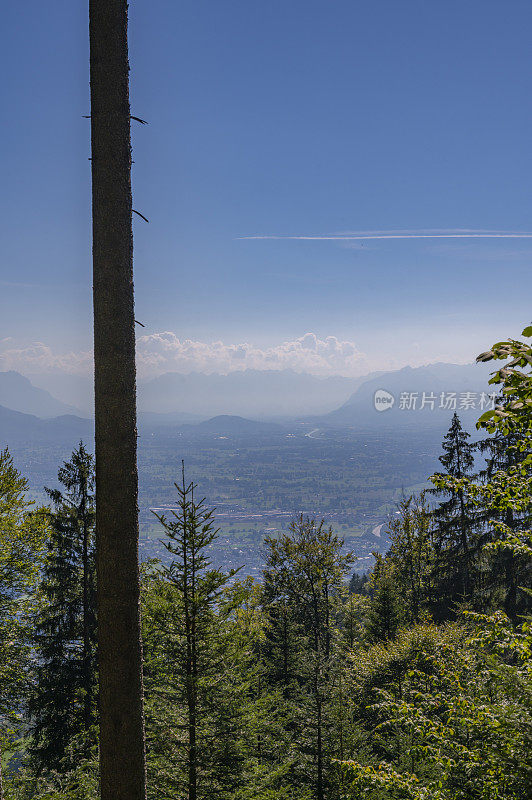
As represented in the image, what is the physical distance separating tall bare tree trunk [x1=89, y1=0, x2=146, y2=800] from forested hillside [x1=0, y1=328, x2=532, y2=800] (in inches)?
110

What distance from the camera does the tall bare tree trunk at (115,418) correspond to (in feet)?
10.9

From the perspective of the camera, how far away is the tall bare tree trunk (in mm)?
3330

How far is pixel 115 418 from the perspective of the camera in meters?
3.47

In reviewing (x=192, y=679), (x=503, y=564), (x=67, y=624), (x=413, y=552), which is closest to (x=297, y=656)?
(x=67, y=624)

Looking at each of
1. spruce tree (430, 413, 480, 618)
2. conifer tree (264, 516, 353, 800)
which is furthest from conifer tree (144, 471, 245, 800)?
spruce tree (430, 413, 480, 618)

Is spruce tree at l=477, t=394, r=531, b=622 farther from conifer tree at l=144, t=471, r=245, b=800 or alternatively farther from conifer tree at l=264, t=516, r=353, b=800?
conifer tree at l=144, t=471, r=245, b=800

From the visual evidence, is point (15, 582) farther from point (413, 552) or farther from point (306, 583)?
point (413, 552)

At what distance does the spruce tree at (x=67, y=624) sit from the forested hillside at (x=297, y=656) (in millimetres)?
61

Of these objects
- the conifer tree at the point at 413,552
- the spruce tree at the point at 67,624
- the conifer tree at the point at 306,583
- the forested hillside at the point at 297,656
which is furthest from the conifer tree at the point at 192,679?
the conifer tree at the point at 413,552

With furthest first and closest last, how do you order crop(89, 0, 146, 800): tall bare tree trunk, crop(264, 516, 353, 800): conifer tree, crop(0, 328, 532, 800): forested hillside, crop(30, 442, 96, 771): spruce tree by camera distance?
crop(264, 516, 353, 800): conifer tree < crop(30, 442, 96, 771): spruce tree < crop(0, 328, 532, 800): forested hillside < crop(89, 0, 146, 800): tall bare tree trunk

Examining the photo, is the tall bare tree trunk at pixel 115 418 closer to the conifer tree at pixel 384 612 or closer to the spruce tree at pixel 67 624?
the spruce tree at pixel 67 624

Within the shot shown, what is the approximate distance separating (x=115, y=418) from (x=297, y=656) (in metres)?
15.0

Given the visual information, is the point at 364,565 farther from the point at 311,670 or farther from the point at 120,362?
the point at 120,362

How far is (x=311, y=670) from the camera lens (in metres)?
11.0
